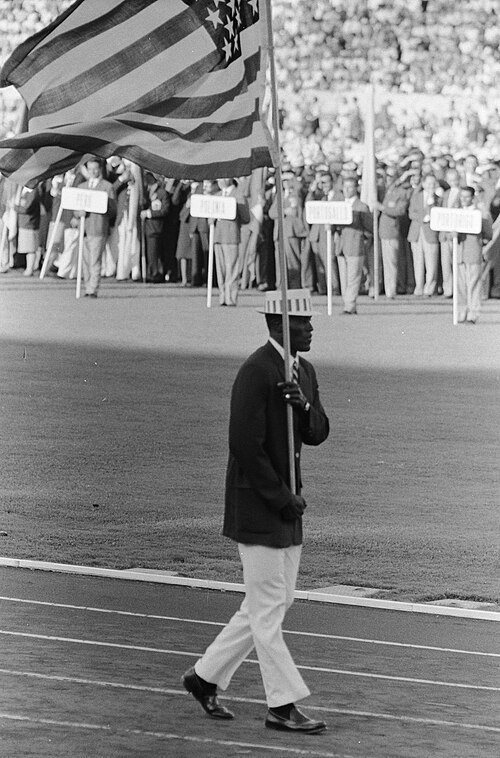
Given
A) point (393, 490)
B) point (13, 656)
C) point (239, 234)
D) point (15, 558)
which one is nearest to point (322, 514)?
point (393, 490)

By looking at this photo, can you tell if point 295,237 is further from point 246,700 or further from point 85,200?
point 246,700

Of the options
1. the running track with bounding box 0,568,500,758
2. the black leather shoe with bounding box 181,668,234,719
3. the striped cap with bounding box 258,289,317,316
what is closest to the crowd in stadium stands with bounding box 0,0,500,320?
the running track with bounding box 0,568,500,758

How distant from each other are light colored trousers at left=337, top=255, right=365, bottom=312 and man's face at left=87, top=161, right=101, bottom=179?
Answer: 99.1 inches

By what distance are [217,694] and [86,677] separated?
0.74 metres

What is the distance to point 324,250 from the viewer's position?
17453 millimetres

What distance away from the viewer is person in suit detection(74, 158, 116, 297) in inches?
677

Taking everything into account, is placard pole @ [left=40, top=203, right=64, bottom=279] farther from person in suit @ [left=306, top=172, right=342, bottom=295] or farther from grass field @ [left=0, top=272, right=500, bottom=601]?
person in suit @ [left=306, top=172, right=342, bottom=295]

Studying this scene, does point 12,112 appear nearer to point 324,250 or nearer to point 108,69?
point 324,250

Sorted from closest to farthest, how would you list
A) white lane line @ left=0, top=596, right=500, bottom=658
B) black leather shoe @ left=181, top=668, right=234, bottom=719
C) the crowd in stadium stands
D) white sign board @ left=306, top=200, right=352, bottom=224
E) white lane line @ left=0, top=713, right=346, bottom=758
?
white lane line @ left=0, top=713, right=346, bottom=758 → black leather shoe @ left=181, top=668, right=234, bottom=719 → white lane line @ left=0, top=596, right=500, bottom=658 → the crowd in stadium stands → white sign board @ left=306, top=200, right=352, bottom=224

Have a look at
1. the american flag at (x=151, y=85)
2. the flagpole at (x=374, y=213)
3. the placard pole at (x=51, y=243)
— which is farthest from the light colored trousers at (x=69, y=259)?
the american flag at (x=151, y=85)

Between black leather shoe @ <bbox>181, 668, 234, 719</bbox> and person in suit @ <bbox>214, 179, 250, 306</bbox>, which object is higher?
person in suit @ <bbox>214, 179, 250, 306</bbox>

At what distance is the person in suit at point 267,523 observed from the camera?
7.11 m

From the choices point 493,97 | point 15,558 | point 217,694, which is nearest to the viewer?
point 217,694

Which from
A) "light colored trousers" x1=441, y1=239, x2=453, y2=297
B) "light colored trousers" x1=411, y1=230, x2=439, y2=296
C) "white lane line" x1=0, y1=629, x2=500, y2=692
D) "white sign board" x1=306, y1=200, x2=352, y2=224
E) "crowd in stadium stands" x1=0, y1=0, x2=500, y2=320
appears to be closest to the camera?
"white lane line" x1=0, y1=629, x2=500, y2=692
